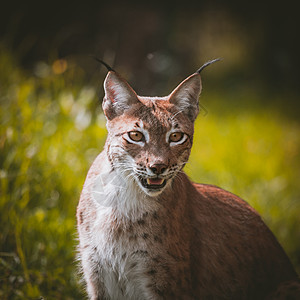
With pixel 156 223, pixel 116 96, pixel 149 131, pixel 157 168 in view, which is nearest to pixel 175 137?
pixel 149 131

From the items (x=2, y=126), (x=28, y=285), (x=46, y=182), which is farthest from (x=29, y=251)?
(x=2, y=126)

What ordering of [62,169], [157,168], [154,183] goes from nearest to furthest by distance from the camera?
[157,168]
[154,183]
[62,169]

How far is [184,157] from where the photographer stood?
3271mm

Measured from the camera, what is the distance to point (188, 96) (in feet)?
11.0

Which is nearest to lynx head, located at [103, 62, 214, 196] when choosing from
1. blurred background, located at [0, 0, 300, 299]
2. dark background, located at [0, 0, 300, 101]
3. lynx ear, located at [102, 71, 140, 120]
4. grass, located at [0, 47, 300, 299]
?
lynx ear, located at [102, 71, 140, 120]

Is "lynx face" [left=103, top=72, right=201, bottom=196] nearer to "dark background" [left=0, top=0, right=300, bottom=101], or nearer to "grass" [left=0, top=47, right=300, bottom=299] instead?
"grass" [left=0, top=47, right=300, bottom=299]

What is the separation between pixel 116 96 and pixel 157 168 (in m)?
0.72

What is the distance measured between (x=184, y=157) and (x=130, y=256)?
880 mm

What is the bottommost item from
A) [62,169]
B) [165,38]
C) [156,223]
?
[156,223]

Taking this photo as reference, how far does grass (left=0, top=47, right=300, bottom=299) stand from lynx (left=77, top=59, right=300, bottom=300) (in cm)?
88

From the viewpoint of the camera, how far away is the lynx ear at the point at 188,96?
3277 millimetres

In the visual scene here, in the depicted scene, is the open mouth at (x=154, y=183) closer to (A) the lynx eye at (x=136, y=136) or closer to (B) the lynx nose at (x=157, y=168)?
(B) the lynx nose at (x=157, y=168)

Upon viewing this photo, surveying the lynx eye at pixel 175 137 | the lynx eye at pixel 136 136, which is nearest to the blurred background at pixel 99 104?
the lynx eye at pixel 175 137

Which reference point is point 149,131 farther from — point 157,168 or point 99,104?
point 99,104
